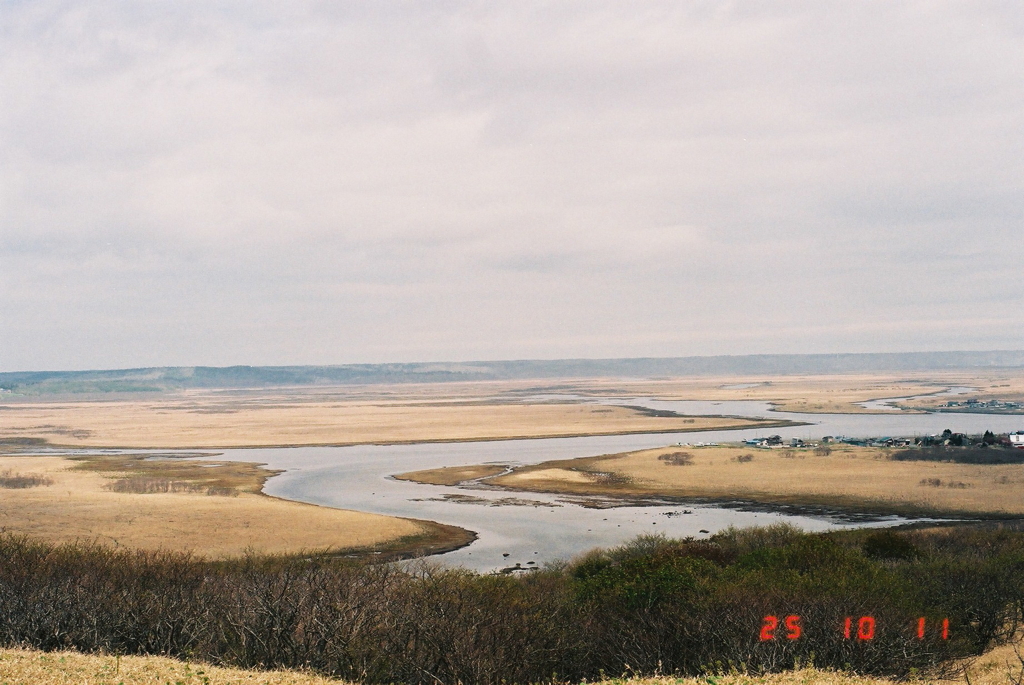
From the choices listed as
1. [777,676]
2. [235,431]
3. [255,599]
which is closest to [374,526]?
[255,599]

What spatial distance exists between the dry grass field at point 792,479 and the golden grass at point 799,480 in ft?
0.25

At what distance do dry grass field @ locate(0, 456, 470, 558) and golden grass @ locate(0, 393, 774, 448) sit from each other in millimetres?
45610

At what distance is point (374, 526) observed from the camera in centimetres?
5331

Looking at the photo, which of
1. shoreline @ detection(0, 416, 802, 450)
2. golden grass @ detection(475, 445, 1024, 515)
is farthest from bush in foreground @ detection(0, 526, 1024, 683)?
shoreline @ detection(0, 416, 802, 450)

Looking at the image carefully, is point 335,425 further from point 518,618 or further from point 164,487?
point 518,618

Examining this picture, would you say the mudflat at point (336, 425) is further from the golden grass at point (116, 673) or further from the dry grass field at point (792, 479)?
the golden grass at point (116, 673)

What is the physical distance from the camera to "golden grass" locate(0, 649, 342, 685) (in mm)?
15883

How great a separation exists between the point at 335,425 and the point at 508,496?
260ft

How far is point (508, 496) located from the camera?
67.2 meters

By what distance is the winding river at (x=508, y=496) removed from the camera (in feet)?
163

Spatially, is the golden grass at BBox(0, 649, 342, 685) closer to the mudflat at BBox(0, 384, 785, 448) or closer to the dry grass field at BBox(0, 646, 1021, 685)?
the dry grass field at BBox(0, 646, 1021, 685)

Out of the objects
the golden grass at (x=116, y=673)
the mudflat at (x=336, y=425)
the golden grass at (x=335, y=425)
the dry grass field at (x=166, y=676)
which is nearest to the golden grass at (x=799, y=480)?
the mudflat at (x=336, y=425)

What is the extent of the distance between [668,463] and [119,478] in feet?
166
